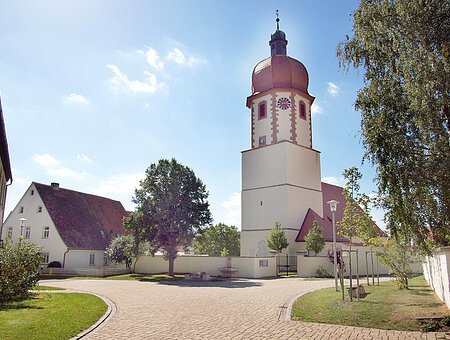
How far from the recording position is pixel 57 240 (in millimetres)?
37562

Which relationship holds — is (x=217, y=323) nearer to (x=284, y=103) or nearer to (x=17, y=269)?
(x=17, y=269)

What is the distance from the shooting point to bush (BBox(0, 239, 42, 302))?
14695 mm

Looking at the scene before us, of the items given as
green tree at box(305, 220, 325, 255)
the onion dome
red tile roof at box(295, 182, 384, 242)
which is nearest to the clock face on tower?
the onion dome

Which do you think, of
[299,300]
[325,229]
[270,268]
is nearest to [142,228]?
[270,268]

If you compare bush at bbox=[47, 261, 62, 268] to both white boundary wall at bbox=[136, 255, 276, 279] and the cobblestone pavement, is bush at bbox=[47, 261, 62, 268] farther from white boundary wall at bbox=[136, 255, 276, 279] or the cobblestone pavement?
the cobblestone pavement

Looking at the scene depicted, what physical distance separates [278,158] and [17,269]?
87.9 feet

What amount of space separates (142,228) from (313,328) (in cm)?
2395

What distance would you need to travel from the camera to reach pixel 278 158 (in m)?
38.2

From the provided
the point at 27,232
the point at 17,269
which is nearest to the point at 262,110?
the point at 27,232

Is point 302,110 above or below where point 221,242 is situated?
above

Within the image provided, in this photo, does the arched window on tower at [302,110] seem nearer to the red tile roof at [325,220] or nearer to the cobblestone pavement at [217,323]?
the red tile roof at [325,220]

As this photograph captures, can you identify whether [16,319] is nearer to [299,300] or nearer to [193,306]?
[193,306]

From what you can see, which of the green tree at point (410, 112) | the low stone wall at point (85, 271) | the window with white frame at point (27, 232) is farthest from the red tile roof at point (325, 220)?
the window with white frame at point (27, 232)

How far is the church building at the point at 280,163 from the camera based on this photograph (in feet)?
124
